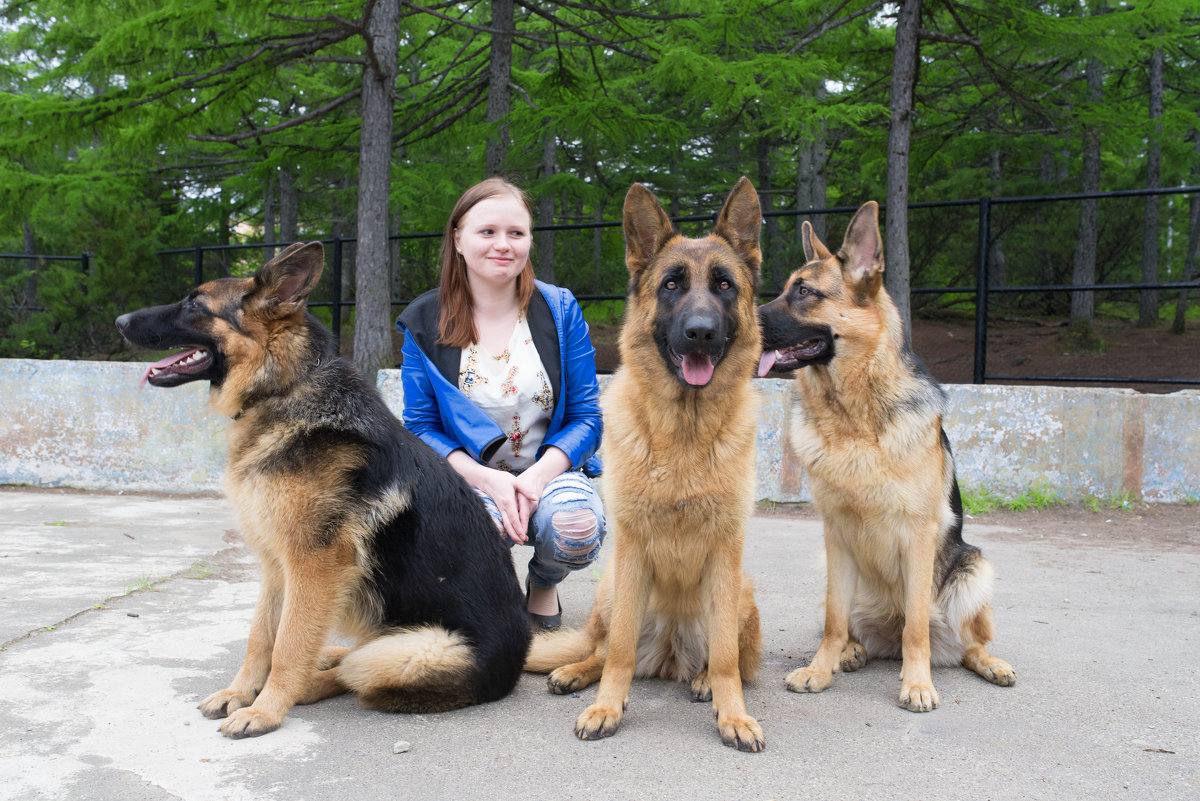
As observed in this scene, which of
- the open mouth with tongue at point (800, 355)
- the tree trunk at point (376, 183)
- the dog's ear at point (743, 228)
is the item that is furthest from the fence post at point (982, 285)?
the tree trunk at point (376, 183)

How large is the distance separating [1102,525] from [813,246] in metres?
4.15

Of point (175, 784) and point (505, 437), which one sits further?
point (505, 437)

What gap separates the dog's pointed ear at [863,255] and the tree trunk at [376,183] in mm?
6039

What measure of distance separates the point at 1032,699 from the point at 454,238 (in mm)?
3126

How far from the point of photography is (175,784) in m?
2.31

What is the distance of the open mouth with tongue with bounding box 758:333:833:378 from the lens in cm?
354

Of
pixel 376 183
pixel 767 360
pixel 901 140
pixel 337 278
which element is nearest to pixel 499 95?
pixel 376 183

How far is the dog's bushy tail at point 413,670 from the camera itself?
9.16 ft

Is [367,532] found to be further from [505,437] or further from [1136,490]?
[1136,490]

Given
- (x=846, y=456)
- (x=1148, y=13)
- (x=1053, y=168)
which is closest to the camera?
(x=846, y=456)

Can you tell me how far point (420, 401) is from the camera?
147 inches

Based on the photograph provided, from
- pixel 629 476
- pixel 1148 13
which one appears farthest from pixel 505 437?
pixel 1148 13

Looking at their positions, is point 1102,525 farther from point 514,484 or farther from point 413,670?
point 413,670

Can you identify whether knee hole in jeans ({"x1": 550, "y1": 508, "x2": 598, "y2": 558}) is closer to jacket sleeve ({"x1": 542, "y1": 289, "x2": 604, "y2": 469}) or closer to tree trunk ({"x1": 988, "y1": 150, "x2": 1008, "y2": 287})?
jacket sleeve ({"x1": 542, "y1": 289, "x2": 604, "y2": 469})
